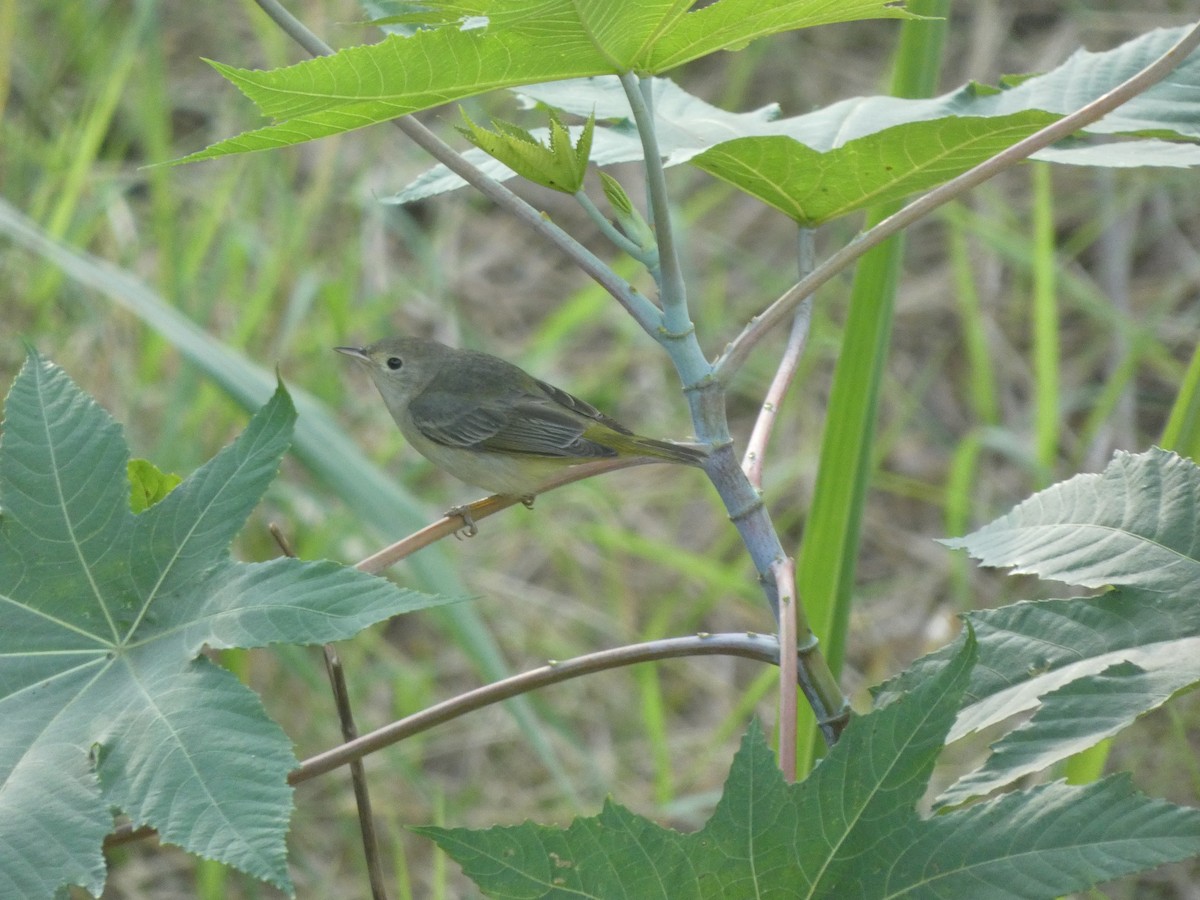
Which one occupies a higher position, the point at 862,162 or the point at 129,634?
the point at 862,162

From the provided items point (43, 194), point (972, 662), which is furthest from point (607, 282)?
point (43, 194)

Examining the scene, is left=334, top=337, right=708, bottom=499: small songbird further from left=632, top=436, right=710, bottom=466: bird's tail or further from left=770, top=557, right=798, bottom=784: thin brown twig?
left=770, top=557, right=798, bottom=784: thin brown twig

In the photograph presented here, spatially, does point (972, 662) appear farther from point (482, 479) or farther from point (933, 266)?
point (933, 266)

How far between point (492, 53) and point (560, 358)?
4.67 metres

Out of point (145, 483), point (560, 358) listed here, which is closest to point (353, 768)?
point (145, 483)

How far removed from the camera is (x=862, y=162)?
1.41 m

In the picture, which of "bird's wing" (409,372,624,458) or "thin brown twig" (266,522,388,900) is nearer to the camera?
"thin brown twig" (266,522,388,900)

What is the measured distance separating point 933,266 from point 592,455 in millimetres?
3469

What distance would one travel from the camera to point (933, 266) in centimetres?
610

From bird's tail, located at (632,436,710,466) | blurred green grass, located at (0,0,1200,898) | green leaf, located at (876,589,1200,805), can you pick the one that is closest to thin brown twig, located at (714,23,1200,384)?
bird's tail, located at (632,436,710,466)

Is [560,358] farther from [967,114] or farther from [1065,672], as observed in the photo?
[1065,672]

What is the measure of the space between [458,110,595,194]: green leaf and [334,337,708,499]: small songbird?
1695mm

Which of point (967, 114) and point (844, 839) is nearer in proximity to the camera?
point (844, 839)

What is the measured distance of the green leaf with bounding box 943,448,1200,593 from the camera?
1.16 metres
